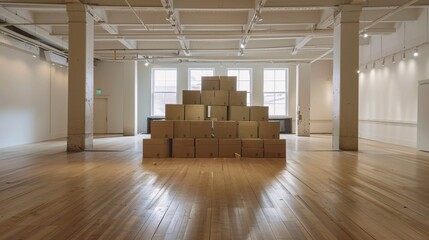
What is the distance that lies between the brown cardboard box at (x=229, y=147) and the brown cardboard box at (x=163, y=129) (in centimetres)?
112

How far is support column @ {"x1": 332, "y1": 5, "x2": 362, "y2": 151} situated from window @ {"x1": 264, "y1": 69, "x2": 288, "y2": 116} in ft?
A: 24.6

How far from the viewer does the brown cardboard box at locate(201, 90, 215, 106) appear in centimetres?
756

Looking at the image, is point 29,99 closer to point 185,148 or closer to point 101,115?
point 101,115

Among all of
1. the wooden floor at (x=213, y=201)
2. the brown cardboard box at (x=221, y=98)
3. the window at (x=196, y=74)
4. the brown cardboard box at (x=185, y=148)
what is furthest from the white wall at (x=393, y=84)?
the window at (x=196, y=74)

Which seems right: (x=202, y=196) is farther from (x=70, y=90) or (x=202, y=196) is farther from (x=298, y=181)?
(x=70, y=90)

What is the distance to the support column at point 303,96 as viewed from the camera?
13820 mm

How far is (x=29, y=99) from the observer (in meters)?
9.85

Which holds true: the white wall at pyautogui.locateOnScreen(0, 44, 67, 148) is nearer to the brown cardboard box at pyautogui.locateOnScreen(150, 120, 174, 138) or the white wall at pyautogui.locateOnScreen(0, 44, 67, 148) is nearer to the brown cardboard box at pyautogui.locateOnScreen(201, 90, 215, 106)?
the brown cardboard box at pyautogui.locateOnScreen(150, 120, 174, 138)

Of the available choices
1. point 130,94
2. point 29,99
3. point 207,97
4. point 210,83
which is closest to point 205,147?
point 207,97

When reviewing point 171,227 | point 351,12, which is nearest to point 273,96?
point 351,12

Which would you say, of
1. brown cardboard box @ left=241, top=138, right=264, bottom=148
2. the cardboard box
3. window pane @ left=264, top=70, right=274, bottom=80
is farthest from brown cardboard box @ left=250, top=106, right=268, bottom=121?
window pane @ left=264, top=70, right=274, bottom=80

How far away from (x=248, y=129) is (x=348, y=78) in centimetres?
287

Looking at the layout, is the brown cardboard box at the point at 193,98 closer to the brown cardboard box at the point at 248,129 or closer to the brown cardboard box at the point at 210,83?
the brown cardboard box at the point at 210,83

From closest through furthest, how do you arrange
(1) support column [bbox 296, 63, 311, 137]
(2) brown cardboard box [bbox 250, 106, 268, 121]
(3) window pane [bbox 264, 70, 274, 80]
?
(2) brown cardboard box [bbox 250, 106, 268, 121]
(1) support column [bbox 296, 63, 311, 137]
(3) window pane [bbox 264, 70, 274, 80]
